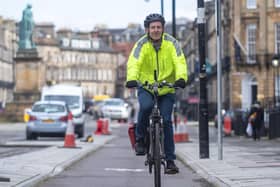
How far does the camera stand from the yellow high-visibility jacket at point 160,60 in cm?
1130

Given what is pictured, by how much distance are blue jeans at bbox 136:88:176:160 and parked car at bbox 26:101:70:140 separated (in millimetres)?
21567

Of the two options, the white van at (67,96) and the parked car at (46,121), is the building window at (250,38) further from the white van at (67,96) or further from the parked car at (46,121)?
the parked car at (46,121)

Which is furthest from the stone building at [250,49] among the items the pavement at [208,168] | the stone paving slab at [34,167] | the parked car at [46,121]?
the stone paving slab at [34,167]

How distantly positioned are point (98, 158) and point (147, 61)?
9603 millimetres

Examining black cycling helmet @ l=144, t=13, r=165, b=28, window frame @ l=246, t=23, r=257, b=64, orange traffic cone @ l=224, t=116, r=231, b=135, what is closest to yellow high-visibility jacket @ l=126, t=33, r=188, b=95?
black cycling helmet @ l=144, t=13, r=165, b=28

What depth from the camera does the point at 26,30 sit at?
213 ft

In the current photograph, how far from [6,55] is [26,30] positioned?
213ft

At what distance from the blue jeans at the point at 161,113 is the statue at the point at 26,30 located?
171 ft

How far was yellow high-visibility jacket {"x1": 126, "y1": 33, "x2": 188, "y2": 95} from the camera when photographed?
11.3 meters

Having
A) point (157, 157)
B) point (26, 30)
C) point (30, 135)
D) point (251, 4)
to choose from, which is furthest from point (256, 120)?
point (251, 4)

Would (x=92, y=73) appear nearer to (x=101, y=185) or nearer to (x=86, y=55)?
(x=86, y=55)

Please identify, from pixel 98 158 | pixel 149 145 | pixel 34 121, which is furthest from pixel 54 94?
pixel 149 145

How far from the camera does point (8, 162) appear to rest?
677 inches

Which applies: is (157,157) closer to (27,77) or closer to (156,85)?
(156,85)
